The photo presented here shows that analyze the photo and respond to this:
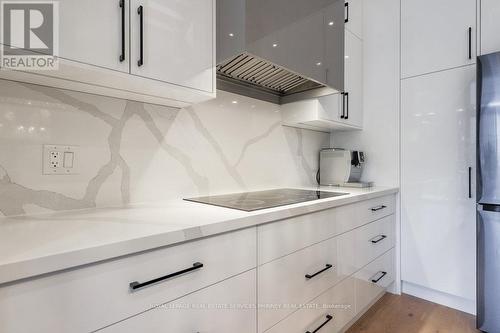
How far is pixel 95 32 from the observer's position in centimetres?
86

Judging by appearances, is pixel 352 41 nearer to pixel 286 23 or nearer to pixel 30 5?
pixel 286 23

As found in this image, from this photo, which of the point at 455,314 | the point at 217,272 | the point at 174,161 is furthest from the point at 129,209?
the point at 455,314

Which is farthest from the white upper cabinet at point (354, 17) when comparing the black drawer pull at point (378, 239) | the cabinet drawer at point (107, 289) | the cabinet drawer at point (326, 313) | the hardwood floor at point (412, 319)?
the hardwood floor at point (412, 319)

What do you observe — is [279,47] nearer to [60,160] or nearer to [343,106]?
[343,106]

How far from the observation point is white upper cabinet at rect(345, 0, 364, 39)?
210 centimetres

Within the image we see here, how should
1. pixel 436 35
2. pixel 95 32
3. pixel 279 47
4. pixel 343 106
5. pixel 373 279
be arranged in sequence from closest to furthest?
1. pixel 95 32
2. pixel 279 47
3. pixel 373 279
4. pixel 436 35
5. pixel 343 106

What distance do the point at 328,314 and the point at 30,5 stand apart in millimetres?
1763

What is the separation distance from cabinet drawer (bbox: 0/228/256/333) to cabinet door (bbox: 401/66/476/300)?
1728mm

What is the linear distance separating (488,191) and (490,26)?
1.08m

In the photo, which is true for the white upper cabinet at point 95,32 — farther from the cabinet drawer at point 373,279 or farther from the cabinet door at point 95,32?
the cabinet drawer at point 373,279

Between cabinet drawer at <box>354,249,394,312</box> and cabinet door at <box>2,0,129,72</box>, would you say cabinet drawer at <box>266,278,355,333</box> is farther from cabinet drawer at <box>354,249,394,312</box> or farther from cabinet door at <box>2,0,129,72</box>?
cabinet door at <box>2,0,129,72</box>

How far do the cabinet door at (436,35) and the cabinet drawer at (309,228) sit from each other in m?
1.10

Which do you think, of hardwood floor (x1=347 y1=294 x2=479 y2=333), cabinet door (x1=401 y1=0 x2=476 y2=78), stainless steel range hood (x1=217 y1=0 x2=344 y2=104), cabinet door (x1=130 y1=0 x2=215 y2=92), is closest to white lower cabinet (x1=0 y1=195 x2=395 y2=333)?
hardwood floor (x1=347 y1=294 x2=479 y2=333)

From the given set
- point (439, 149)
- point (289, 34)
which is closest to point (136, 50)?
point (289, 34)
